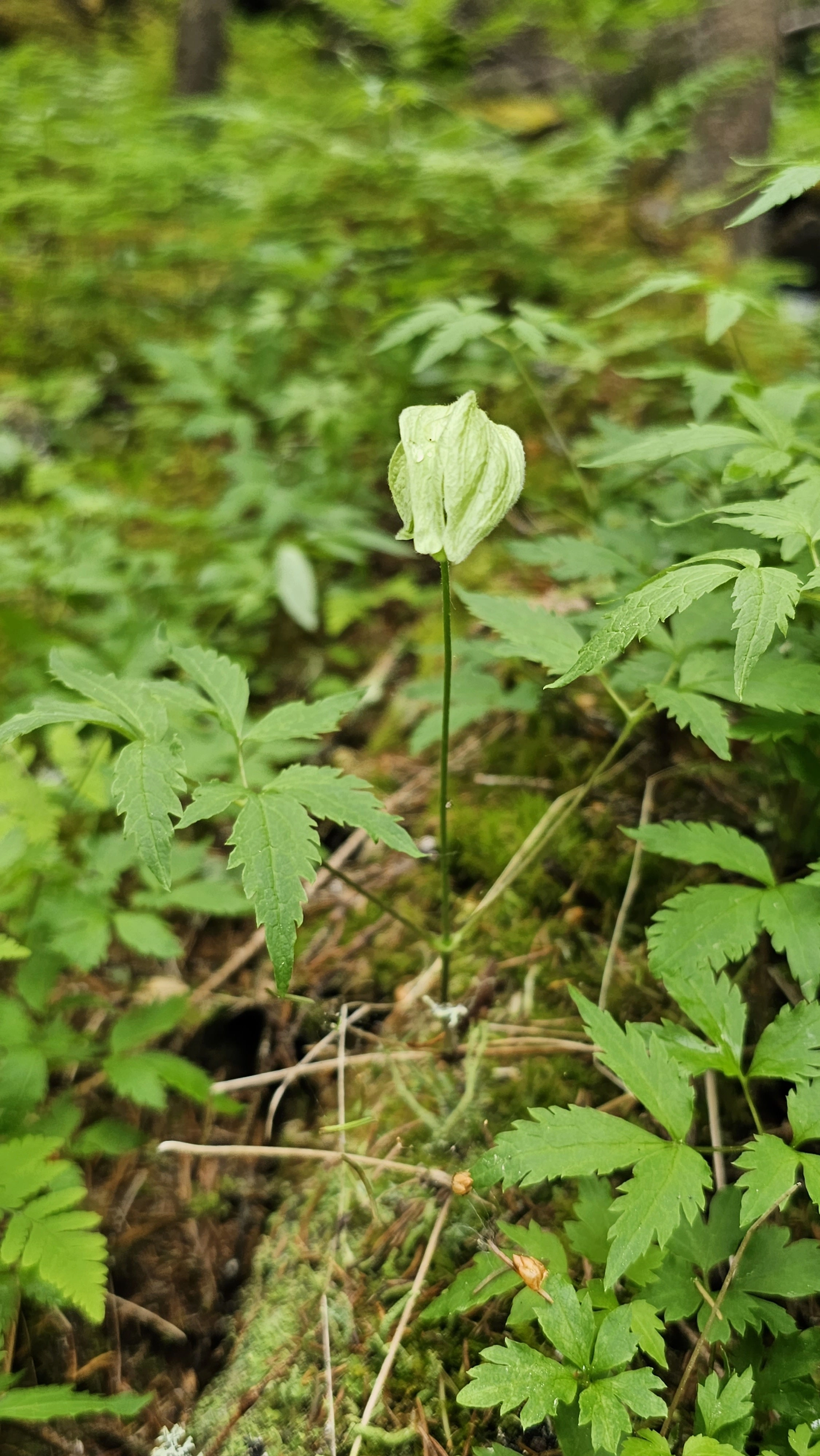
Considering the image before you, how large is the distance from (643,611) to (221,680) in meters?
0.77

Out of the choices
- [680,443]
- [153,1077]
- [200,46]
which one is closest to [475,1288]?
[153,1077]

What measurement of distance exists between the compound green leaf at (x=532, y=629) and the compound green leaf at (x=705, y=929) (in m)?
0.47

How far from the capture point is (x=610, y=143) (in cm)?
368

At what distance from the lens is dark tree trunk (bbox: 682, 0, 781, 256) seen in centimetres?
483

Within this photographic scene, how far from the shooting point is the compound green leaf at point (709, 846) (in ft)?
4.59

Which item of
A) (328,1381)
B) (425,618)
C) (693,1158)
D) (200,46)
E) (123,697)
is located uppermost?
(200,46)

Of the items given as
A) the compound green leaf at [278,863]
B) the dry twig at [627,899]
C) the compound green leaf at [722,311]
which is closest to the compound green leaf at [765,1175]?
the dry twig at [627,899]

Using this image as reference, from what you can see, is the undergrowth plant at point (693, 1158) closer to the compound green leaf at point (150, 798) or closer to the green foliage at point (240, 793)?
the green foliage at point (240, 793)

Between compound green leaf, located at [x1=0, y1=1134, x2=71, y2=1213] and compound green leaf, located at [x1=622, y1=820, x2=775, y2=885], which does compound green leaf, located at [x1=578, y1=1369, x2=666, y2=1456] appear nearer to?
compound green leaf, located at [x1=622, y1=820, x2=775, y2=885]

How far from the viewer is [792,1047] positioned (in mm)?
1224

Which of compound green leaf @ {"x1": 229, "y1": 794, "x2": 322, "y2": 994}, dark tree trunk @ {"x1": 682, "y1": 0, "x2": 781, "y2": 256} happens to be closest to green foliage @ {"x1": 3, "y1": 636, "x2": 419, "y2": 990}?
compound green leaf @ {"x1": 229, "y1": 794, "x2": 322, "y2": 994}

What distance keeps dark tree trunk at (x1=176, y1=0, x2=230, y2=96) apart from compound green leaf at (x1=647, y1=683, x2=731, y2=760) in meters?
6.39

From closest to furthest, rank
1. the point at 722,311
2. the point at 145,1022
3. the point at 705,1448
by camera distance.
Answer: the point at 705,1448 → the point at 145,1022 → the point at 722,311

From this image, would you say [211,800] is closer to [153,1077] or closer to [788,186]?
[153,1077]
